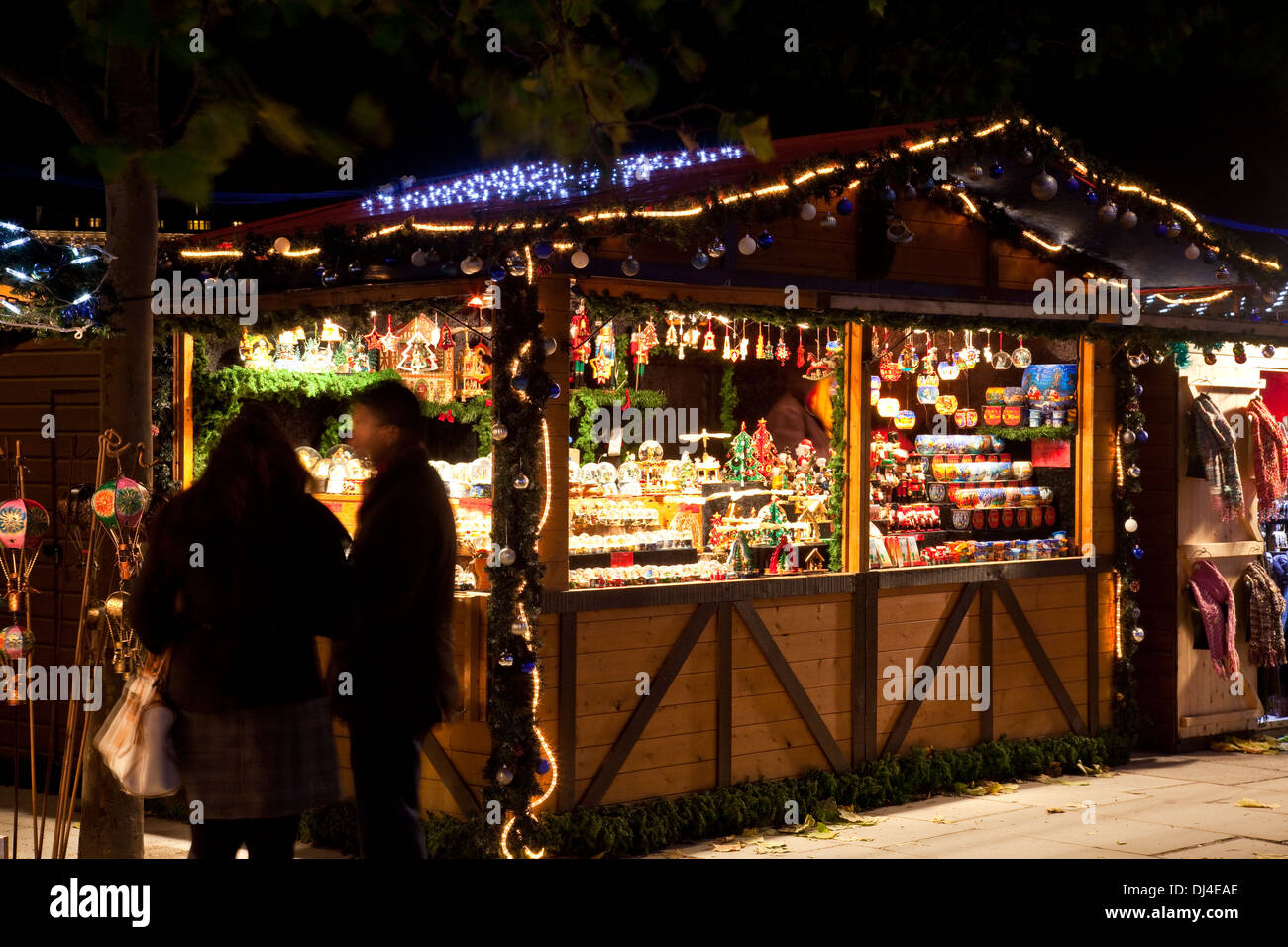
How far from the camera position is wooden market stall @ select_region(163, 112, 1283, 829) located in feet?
23.6

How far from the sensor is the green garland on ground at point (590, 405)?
30.6 ft

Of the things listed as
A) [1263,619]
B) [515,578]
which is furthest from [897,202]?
[1263,619]

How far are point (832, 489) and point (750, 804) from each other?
6.32 feet

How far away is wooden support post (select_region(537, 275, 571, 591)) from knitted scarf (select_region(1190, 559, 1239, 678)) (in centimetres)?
501

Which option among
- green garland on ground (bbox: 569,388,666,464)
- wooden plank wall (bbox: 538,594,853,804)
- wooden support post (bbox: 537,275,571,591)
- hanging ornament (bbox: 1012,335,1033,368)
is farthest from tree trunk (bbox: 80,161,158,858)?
hanging ornament (bbox: 1012,335,1033,368)

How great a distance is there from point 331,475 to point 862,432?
313cm

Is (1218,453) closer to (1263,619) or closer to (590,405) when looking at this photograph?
(1263,619)

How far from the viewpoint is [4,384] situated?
356 inches

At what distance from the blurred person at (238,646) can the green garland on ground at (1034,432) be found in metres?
6.41

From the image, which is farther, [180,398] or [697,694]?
[180,398]

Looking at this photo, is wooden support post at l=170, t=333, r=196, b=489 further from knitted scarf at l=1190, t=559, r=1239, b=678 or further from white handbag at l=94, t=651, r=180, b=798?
knitted scarf at l=1190, t=559, r=1239, b=678

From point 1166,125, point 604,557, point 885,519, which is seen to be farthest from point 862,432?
point 1166,125

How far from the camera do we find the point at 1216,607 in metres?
10.2

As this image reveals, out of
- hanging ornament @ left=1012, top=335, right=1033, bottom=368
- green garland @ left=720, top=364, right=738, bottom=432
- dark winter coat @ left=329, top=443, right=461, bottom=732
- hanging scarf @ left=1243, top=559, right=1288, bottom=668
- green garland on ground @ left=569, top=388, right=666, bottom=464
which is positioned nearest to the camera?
dark winter coat @ left=329, top=443, right=461, bottom=732
